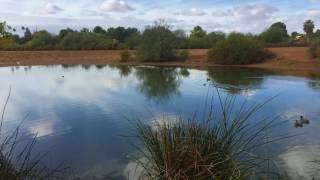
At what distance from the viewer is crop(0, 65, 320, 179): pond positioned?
10.6 metres

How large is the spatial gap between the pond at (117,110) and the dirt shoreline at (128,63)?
9032 millimetres

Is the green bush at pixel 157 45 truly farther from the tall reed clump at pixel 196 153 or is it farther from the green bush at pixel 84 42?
the tall reed clump at pixel 196 153

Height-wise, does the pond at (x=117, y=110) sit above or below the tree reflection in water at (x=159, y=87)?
above

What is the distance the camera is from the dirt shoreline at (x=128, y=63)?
137 feet

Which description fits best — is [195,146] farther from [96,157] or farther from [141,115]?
[141,115]

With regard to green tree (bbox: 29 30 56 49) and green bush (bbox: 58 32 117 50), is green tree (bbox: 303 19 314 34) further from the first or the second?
green tree (bbox: 29 30 56 49)

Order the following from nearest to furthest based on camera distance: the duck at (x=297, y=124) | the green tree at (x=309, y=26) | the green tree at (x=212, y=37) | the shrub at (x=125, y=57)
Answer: the duck at (x=297, y=124) < the shrub at (x=125, y=57) < the green tree at (x=212, y=37) < the green tree at (x=309, y=26)

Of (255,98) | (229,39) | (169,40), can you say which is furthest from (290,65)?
(255,98)

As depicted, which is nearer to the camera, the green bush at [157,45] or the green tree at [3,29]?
the green bush at [157,45]

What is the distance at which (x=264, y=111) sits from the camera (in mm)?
16906

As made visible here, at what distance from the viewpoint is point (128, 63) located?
4816 centimetres

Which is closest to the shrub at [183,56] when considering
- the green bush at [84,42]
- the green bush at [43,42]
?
the green bush at [84,42]

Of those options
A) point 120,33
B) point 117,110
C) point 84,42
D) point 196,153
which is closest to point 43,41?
point 84,42

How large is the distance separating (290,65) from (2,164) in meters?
→ 39.1
